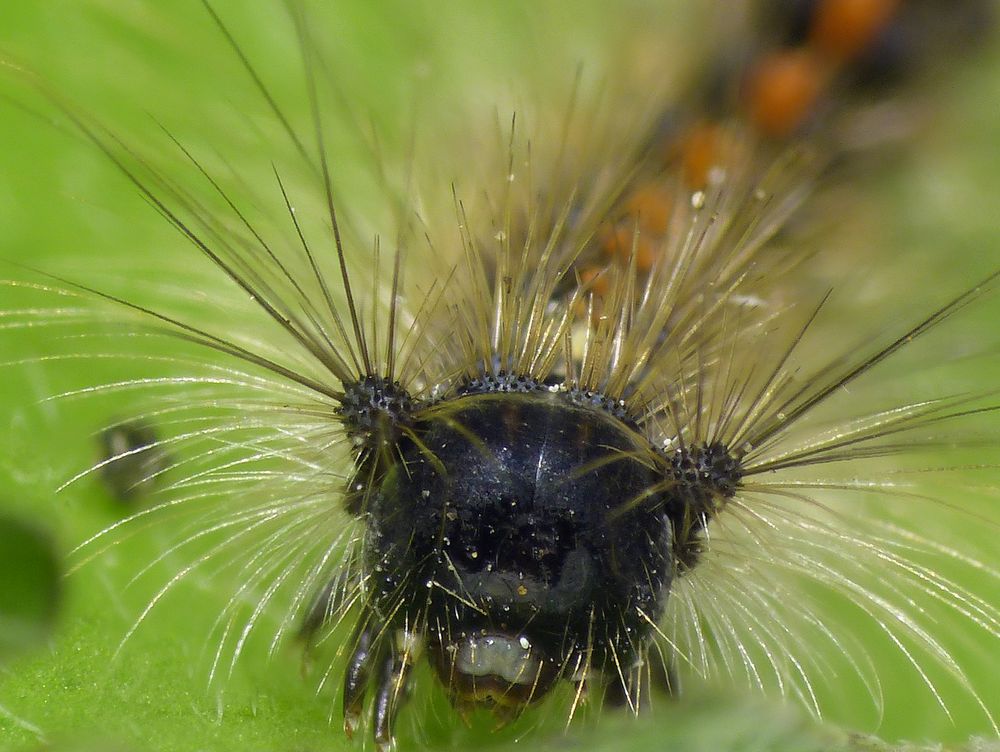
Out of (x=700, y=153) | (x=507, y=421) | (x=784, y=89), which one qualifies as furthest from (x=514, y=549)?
(x=784, y=89)

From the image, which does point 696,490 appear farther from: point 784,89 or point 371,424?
point 784,89

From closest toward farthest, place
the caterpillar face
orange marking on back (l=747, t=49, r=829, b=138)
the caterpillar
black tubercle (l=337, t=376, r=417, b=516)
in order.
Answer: the caterpillar face
the caterpillar
black tubercle (l=337, t=376, r=417, b=516)
orange marking on back (l=747, t=49, r=829, b=138)

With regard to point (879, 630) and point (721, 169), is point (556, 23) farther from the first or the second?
point (879, 630)

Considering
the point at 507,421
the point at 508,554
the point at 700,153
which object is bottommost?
the point at 508,554

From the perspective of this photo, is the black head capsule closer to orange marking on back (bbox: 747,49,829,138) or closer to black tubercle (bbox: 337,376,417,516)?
black tubercle (bbox: 337,376,417,516)

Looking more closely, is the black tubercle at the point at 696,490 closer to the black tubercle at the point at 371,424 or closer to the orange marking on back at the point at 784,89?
the black tubercle at the point at 371,424

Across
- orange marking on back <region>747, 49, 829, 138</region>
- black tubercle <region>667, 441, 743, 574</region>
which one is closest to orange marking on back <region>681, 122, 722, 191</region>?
orange marking on back <region>747, 49, 829, 138</region>

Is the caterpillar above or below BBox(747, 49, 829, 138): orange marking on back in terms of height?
below
